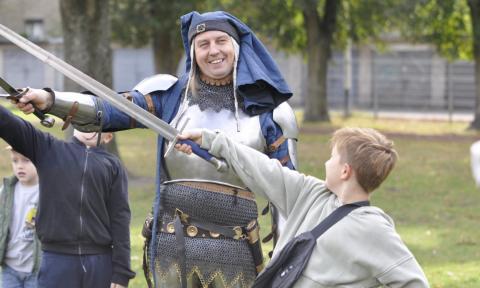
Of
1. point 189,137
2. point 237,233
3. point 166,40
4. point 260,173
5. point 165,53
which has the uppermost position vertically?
point 189,137

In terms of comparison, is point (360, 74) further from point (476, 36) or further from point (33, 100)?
point (33, 100)

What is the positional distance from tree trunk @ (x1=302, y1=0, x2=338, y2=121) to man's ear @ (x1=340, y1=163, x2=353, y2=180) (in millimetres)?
20613

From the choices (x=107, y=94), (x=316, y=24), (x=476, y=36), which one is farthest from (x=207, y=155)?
(x=316, y=24)

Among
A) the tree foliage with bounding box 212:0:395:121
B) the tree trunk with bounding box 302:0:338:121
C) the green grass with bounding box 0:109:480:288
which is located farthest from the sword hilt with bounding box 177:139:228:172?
the tree trunk with bounding box 302:0:338:121

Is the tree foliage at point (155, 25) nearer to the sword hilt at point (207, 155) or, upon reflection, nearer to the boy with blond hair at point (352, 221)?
the sword hilt at point (207, 155)

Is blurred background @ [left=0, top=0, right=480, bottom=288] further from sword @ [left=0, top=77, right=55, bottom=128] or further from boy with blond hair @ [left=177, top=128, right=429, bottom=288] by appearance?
boy with blond hair @ [left=177, top=128, right=429, bottom=288]

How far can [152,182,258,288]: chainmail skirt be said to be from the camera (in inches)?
164

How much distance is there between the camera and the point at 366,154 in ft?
11.1

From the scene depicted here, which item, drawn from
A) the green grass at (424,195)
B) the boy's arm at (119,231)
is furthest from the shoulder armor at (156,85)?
the green grass at (424,195)

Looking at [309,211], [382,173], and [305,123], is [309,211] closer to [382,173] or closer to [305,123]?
[382,173]

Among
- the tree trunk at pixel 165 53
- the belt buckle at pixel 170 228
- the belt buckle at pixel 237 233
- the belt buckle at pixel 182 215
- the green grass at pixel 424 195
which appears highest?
the belt buckle at pixel 182 215

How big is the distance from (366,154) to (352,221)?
25 centimetres

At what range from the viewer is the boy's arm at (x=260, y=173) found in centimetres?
357

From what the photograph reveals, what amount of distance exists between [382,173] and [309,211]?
1.11ft
